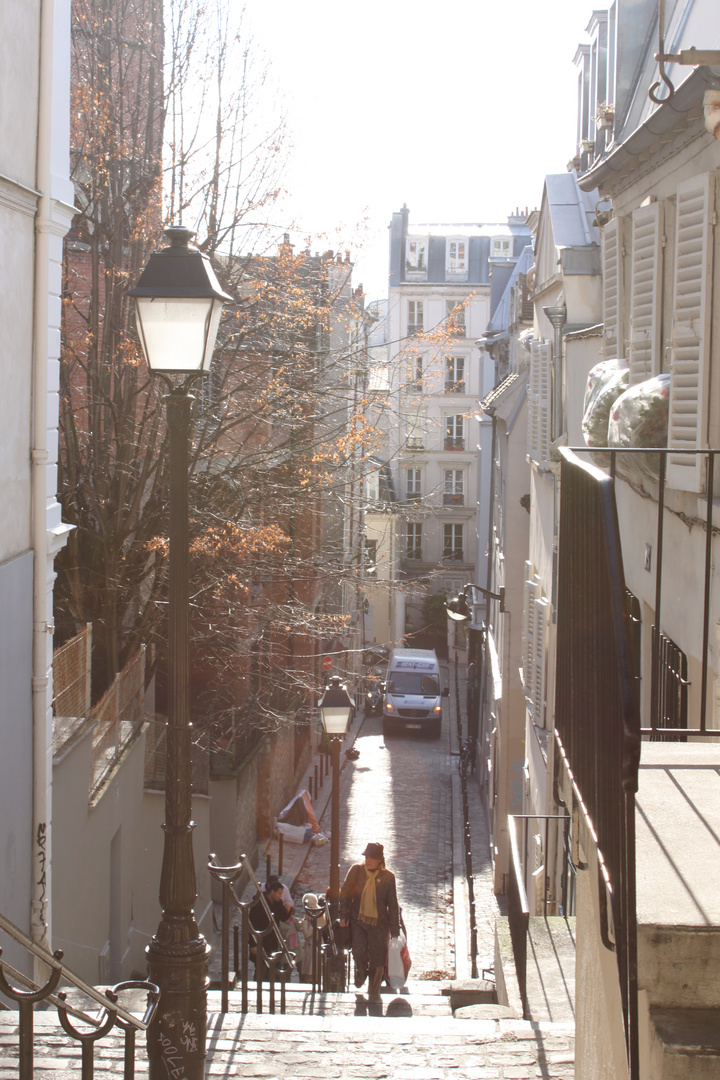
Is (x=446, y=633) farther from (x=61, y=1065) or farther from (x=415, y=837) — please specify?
(x=61, y=1065)

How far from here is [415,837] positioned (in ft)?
69.8

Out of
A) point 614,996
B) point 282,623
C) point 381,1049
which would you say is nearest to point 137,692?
point 282,623

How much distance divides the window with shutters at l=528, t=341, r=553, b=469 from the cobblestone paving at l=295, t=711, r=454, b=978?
6.93 metres

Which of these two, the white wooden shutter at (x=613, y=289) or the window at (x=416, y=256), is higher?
the window at (x=416, y=256)

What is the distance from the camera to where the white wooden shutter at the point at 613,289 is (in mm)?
9078

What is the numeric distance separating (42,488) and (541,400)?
8572mm

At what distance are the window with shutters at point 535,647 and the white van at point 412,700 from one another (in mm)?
13920

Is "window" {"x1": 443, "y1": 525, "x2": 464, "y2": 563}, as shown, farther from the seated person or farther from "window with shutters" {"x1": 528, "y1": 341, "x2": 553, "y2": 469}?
the seated person

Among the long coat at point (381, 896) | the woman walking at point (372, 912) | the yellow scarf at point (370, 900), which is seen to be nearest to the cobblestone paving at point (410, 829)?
the woman walking at point (372, 912)

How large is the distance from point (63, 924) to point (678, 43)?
28.6 feet

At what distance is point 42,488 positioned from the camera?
29.6 feet

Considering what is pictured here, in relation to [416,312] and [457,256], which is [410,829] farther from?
[457,256]

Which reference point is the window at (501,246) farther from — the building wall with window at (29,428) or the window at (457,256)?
the building wall with window at (29,428)

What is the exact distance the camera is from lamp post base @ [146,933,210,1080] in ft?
15.6
